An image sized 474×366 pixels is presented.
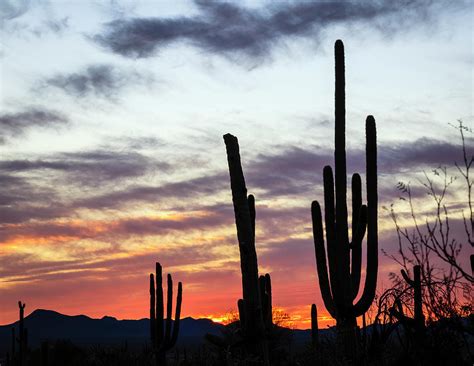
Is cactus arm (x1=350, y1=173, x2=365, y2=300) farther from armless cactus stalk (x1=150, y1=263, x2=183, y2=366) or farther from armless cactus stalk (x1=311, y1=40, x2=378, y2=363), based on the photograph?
armless cactus stalk (x1=150, y1=263, x2=183, y2=366)

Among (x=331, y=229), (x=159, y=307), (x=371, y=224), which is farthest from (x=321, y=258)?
(x=159, y=307)

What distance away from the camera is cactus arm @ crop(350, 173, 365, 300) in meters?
12.6

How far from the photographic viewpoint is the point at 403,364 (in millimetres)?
7996

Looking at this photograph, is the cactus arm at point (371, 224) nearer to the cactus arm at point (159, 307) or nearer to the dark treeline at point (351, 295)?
the dark treeline at point (351, 295)

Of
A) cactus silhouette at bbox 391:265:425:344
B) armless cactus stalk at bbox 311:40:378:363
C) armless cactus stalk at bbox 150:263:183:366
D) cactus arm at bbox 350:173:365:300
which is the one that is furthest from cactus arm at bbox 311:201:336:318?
armless cactus stalk at bbox 150:263:183:366

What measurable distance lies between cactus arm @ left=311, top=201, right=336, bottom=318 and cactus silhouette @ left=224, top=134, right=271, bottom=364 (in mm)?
3978

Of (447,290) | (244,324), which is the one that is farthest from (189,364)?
(447,290)

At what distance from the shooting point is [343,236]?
1252 centimetres

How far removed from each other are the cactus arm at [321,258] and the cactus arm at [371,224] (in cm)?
63

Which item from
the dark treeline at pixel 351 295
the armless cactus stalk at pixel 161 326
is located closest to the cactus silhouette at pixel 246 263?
the dark treeline at pixel 351 295

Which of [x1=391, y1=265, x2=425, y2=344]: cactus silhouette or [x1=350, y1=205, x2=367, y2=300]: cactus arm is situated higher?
[x1=350, y1=205, x2=367, y2=300]: cactus arm

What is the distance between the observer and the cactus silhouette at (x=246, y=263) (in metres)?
8.45

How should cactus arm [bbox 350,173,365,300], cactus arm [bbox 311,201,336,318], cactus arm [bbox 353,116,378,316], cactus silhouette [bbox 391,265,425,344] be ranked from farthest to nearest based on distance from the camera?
cactus arm [bbox 311,201,336,318], cactus arm [bbox 350,173,365,300], cactus arm [bbox 353,116,378,316], cactus silhouette [bbox 391,265,425,344]

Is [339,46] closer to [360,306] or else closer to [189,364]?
[360,306]
